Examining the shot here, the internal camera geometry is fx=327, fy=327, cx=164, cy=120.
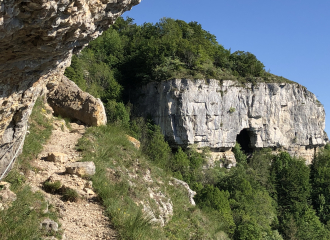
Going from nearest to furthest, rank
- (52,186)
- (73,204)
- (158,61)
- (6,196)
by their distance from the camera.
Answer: (6,196) < (73,204) < (52,186) < (158,61)

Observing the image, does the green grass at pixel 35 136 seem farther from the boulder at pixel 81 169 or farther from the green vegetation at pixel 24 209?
the boulder at pixel 81 169

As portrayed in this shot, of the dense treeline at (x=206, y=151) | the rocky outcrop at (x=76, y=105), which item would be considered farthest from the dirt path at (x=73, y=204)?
the dense treeline at (x=206, y=151)

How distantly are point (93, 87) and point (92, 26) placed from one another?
26553 millimetres

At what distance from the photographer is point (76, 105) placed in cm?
1335

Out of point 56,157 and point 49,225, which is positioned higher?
point 56,157

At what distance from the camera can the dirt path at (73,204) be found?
6.44 metres

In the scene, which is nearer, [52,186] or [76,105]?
[52,186]

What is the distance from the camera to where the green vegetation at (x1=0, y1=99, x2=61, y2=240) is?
5227 millimetres

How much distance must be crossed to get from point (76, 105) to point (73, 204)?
6749 mm

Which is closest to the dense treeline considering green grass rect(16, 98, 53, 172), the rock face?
the rock face

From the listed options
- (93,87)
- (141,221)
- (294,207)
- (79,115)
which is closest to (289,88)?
(294,207)

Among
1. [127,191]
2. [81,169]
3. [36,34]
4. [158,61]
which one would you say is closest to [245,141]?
[158,61]

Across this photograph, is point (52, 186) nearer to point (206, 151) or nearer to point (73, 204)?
point (73, 204)

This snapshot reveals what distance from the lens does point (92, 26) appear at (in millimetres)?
3887
